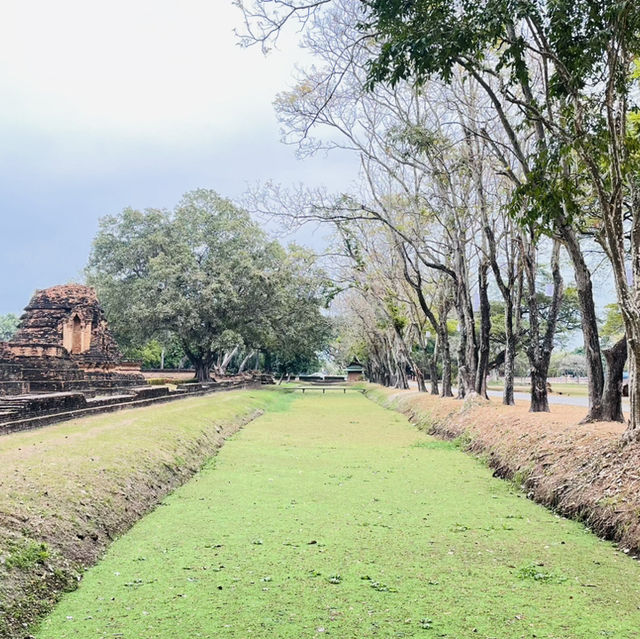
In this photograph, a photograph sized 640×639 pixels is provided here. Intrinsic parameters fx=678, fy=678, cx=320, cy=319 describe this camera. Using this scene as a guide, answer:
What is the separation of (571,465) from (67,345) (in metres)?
22.0

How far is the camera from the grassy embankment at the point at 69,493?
4.46 meters

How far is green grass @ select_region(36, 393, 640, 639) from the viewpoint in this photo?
4055 mm

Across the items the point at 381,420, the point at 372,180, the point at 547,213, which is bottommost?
the point at 381,420

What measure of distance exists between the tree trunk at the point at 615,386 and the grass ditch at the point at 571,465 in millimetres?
606

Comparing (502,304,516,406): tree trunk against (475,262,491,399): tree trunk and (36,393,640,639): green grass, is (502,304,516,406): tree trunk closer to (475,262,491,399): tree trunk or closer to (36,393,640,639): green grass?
(475,262,491,399): tree trunk

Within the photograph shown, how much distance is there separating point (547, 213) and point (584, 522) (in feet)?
11.3

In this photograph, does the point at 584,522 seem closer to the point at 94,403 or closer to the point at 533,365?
the point at 533,365

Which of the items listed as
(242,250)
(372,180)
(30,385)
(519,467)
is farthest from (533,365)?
(242,250)

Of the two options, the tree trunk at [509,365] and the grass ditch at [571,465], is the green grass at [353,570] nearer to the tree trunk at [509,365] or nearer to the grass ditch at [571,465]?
the grass ditch at [571,465]

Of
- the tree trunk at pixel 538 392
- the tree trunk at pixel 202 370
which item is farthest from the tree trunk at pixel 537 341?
the tree trunk at pixel 202 370

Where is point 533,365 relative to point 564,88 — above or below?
below

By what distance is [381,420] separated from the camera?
2131cm

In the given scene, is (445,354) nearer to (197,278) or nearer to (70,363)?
(70,363)

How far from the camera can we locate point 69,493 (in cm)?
620
